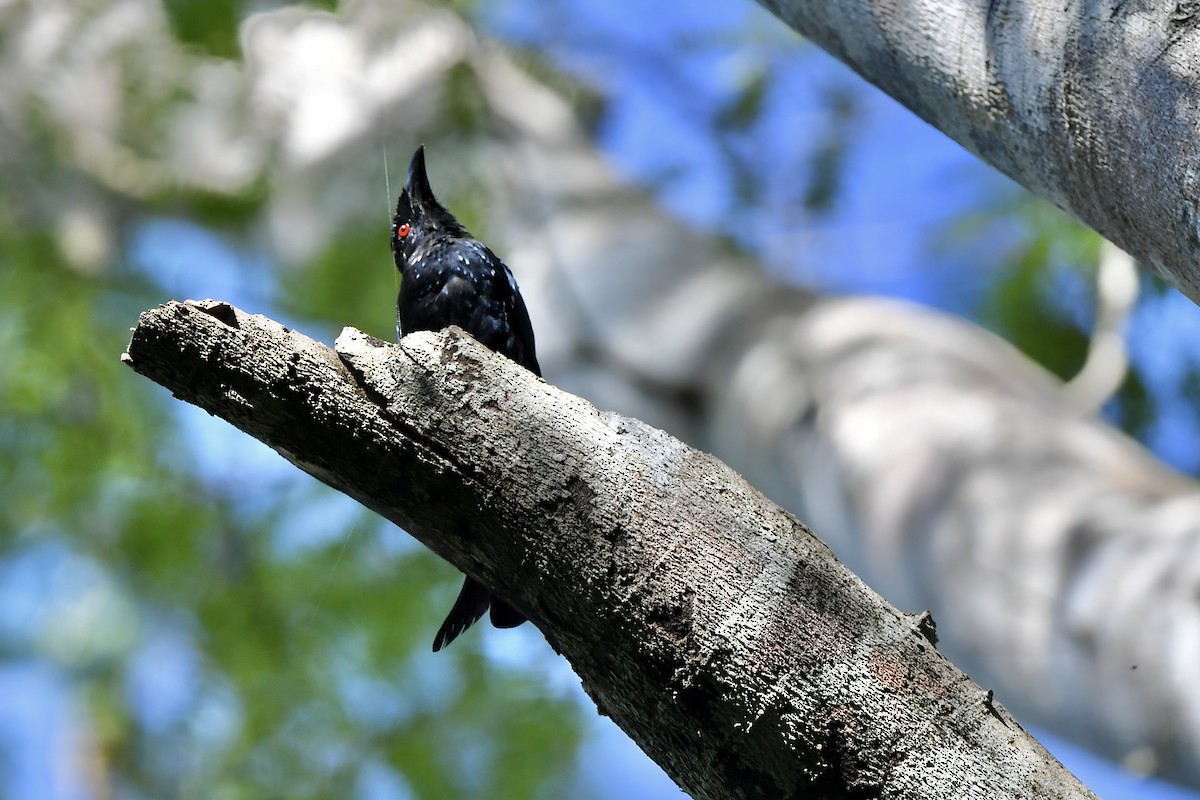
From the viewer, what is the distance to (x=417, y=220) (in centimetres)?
315

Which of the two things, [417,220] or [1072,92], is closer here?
[1072,92]

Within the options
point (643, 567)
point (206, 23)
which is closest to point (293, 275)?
point (206, 23)

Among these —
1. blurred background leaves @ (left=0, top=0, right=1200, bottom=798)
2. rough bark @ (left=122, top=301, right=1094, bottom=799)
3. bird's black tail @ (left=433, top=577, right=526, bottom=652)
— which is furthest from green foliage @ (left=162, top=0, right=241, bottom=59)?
rough bark @ (left=122, top=301, right=1094, bottom=799)

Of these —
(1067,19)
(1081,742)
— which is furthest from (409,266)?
(1081,742)

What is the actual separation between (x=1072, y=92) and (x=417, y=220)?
198cm

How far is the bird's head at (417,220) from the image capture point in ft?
10.1

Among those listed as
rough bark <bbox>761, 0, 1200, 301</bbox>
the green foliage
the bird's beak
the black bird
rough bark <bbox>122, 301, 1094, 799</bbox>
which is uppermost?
the green foliage

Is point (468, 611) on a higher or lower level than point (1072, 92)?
lower

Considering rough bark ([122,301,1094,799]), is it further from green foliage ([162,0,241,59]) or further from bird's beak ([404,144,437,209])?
green foliage ([162,0,241,59])

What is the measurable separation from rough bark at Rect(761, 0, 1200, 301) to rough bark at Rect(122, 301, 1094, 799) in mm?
663

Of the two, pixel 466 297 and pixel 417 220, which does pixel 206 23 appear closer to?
pixel 417 220

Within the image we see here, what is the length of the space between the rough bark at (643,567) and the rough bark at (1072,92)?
663 mm

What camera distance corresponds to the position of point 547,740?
5.38m

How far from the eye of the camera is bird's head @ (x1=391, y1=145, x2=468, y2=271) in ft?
10.1
